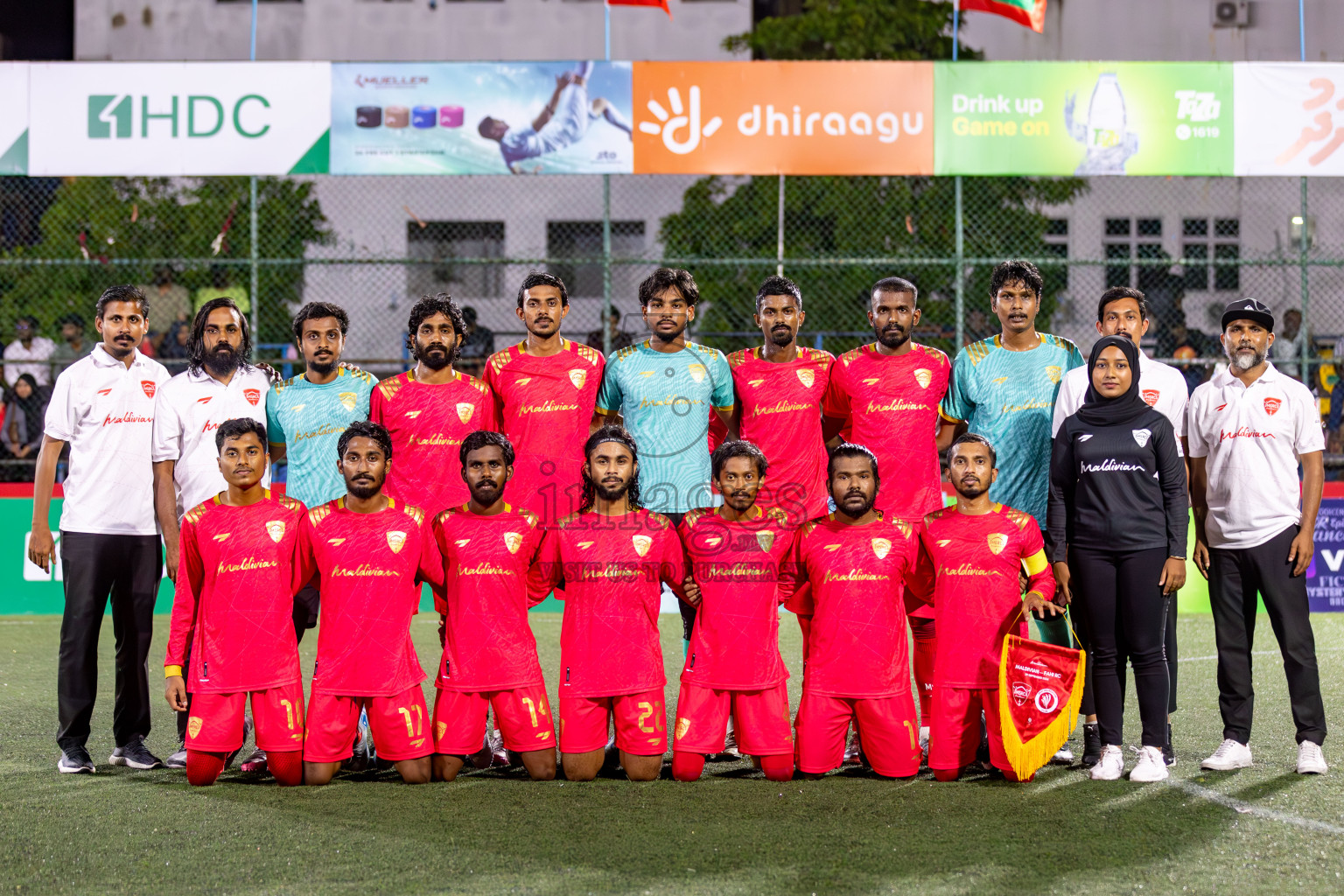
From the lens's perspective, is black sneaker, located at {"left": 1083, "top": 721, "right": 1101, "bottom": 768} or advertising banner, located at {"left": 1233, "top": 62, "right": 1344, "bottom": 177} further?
advertising banner, located at {"left": 1233, "top": 62, "right": 1344, "bottom": 177}

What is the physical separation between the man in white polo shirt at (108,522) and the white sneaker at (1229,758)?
14.2 feet

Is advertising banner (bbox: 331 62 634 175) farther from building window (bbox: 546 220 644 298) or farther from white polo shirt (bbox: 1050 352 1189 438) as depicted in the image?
building window (bbox: 546 220 644 298)

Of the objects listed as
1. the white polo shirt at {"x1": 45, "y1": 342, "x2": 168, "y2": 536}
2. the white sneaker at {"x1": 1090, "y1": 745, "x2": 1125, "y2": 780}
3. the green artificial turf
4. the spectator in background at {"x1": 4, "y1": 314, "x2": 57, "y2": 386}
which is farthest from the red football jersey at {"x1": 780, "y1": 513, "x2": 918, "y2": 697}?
the spectator in background at {"x1": 4, "y1": 314, "x2": 57, "y2": 386}

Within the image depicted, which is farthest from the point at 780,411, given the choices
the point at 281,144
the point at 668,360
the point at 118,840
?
the point at 281,144

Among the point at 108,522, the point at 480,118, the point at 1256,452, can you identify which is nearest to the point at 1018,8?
the point at 480,118

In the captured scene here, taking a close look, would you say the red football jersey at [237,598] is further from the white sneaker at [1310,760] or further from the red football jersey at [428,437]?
the white sneaker at [1310,760]

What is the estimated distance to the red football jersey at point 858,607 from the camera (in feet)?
16.8

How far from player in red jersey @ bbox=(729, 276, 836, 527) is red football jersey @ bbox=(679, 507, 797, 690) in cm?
46

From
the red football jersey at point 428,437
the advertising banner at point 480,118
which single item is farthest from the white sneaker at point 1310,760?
the advertising banner at point 480,118

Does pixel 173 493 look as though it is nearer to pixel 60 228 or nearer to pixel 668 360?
pixel 668 360

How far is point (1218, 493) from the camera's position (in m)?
5.47

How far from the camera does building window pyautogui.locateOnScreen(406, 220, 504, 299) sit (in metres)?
22.9

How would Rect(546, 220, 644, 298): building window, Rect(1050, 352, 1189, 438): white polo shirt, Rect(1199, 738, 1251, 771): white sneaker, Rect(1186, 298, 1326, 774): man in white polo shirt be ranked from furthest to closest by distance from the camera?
Rect(546, 220, 644, 298): building window < Rect(1050, 352, 1189, 438): white polo shirt < Rect(1186, 298, 1326, 774): man in white polo shirt < Rect(1199, 738, 1251, 771): white sneaker

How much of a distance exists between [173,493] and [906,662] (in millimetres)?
3198
